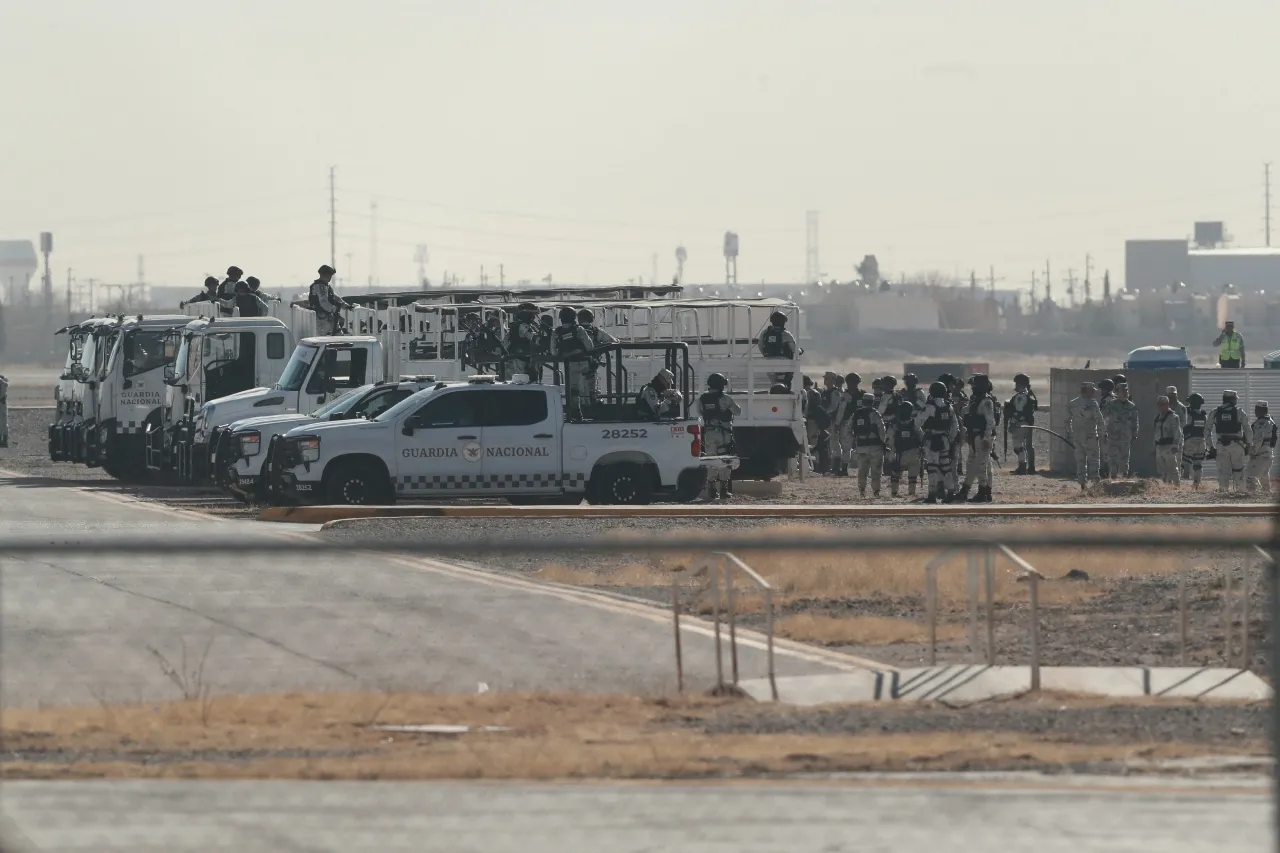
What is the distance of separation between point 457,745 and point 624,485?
644 inches

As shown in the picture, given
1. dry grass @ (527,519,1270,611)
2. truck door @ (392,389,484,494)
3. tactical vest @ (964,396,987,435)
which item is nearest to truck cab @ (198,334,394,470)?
truck door @ (392,389,484,494)

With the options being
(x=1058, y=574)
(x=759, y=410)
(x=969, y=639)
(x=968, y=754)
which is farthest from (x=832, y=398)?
(x=968, y=754)

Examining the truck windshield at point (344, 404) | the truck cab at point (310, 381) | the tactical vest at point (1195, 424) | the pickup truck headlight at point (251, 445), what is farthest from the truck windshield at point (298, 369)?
the tactical vest at point (1195, 424)

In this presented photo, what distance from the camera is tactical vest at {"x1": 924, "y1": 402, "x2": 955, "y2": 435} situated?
1006 inches

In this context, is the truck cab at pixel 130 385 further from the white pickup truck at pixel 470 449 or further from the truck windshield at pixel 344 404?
the white pickup truck at pixel 470 449

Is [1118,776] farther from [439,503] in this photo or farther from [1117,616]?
[439,503]

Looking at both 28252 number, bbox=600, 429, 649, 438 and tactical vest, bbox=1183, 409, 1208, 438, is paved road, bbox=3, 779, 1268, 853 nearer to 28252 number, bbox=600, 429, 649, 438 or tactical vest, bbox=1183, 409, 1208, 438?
28252 number, bbox=600, 429, 649, 438

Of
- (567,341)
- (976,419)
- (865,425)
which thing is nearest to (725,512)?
(567,341)

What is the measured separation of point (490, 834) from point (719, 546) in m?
1.26

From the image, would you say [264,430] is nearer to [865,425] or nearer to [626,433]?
[626,433]

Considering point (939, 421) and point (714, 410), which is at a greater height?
point (714, 410)

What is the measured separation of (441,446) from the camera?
23984 millimetres

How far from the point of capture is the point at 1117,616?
13383 mm

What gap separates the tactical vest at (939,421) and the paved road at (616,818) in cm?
1792
